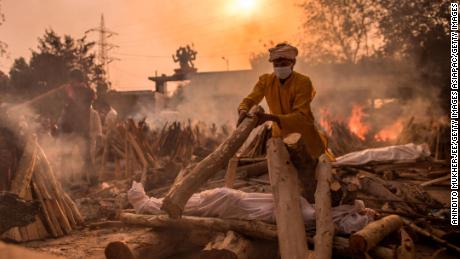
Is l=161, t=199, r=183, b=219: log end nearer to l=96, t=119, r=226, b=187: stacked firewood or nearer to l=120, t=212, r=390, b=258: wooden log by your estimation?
l=120, t=212, r=390, b=258: wooden log

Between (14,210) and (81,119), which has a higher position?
(81,119)

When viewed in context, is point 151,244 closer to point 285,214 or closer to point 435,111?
point 285,214

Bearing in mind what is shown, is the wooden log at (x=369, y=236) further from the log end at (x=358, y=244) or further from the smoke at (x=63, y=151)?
the smoke at (x=63, y=151)

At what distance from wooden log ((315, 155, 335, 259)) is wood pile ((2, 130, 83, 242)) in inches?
133

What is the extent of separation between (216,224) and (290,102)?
173 cm

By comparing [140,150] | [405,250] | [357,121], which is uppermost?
[357,121]

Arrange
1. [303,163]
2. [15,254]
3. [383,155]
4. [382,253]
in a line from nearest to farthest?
[15,254] < [382,253] < [303,163] < [383,155]

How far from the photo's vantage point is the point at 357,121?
76.4 feet

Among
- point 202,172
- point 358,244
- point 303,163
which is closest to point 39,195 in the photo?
point 202,172

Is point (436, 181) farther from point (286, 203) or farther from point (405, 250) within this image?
point (286, 203)

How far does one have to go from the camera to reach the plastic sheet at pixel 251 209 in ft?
13.6

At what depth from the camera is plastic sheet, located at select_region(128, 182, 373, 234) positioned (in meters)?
4.14

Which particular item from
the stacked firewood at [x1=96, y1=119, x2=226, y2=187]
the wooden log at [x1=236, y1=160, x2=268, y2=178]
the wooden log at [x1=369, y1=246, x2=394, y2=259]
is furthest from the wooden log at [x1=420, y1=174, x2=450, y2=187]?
the wooden log at [x1=369, y1=246, x2=394, y2=259]

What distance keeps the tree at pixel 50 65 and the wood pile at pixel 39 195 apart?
21901 millimetres
